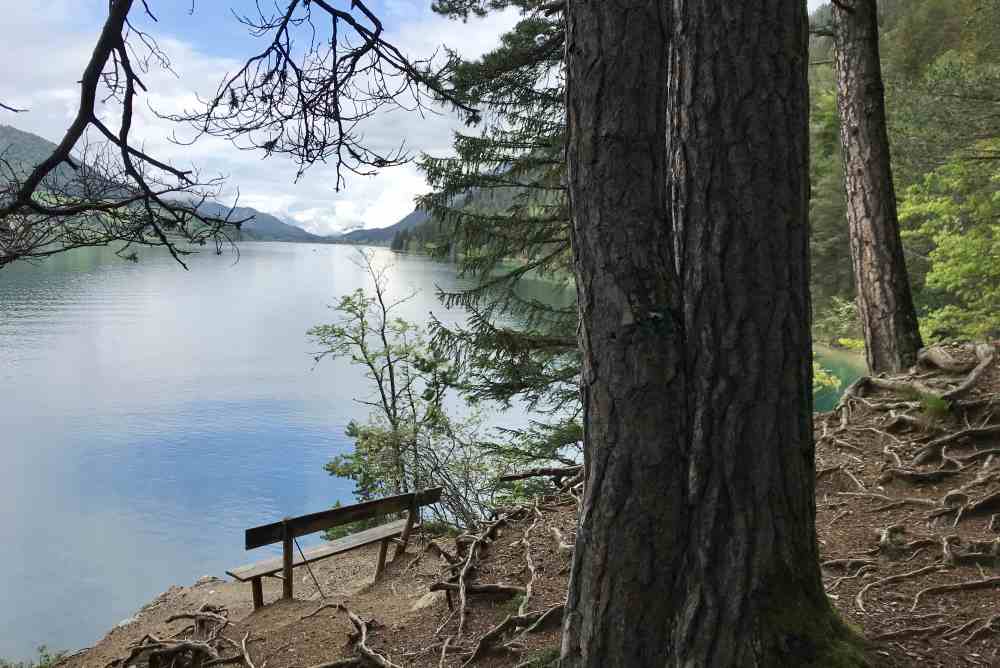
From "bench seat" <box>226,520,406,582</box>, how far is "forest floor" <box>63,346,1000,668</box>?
1.54 feet

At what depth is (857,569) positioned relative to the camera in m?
3.11

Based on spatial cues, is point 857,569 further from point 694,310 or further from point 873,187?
point 873,187

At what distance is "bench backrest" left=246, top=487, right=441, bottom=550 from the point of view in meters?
5.83

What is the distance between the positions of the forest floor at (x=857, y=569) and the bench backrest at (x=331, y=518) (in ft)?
1.93

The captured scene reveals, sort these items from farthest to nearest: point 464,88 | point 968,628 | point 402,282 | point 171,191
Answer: point 402,282, point 464,88, point 171,191, point 968,628

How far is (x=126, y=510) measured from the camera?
2155 cm

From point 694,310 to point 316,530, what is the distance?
17.6 ft

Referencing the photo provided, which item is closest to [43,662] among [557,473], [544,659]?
[557,473]

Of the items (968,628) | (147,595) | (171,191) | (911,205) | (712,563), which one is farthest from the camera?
(147,595)

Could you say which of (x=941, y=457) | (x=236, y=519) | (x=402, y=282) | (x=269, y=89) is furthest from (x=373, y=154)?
(x=402, y=282)

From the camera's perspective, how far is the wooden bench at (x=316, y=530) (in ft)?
19.3

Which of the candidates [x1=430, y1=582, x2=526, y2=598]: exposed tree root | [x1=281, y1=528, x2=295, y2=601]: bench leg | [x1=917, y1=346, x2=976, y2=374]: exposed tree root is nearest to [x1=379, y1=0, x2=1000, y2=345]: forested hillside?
[x1=917, y1=346, x2=976, y2=374]: exposed tree root

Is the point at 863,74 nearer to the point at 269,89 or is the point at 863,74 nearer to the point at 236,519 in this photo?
the point at 269,89

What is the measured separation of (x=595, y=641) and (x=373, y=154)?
3.17m
